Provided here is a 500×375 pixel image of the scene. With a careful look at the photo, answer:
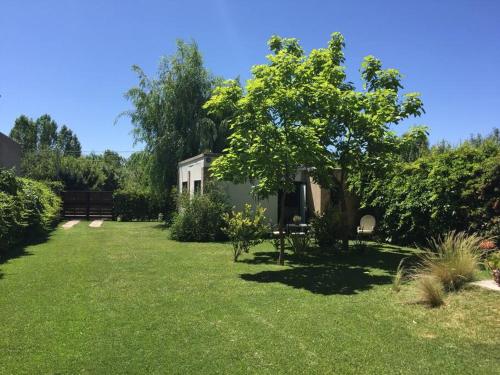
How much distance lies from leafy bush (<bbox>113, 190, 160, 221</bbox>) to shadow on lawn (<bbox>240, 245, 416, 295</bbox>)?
15.9 m

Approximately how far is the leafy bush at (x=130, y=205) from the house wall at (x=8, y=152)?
597cm

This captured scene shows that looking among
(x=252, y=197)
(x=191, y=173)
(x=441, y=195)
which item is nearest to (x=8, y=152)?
(x=191, y=173)

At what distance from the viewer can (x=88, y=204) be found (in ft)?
89.9

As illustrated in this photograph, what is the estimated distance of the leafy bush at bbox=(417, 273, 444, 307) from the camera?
6.42m

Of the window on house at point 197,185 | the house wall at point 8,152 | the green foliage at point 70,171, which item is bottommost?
the window on house at point 197,185

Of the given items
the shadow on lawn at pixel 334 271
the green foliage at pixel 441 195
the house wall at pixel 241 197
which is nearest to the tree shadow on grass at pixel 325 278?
the shadow on lawn at pixel 334 271

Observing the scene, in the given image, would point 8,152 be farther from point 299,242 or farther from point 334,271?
point 334,271

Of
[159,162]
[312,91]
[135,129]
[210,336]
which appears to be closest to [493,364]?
[210,336]

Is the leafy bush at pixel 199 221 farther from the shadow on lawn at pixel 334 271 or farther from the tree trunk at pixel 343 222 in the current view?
the tree trunk at pixel 343 222

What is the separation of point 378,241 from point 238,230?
6.89 meters

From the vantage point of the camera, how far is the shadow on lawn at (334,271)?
26.8ft

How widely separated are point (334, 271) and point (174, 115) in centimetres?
1524

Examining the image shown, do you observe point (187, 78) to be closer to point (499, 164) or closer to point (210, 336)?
point (499, 164)

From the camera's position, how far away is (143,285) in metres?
7.84
